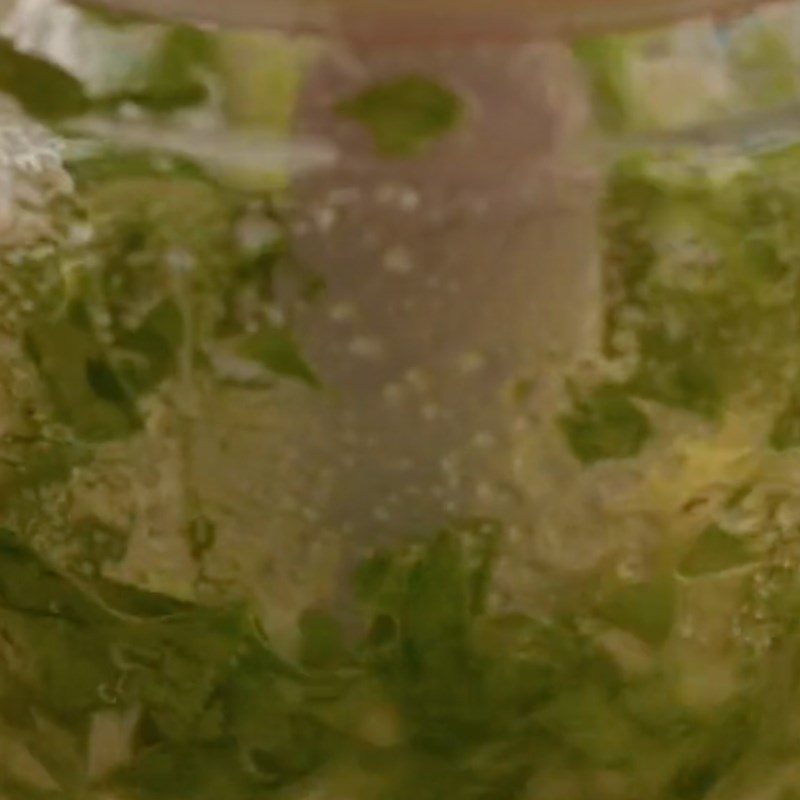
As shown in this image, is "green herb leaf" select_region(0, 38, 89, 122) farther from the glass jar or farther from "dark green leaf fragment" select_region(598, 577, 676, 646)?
"dark green leaf fragment" select_region(598, 577, 676, 646)

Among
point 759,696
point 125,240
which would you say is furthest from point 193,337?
point 759,696

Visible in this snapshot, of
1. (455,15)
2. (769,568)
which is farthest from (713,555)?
(455,15)

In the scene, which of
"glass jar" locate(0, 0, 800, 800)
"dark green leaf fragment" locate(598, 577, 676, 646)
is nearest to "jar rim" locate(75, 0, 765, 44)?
"glass jar" locate(0, 0, 800, 800)

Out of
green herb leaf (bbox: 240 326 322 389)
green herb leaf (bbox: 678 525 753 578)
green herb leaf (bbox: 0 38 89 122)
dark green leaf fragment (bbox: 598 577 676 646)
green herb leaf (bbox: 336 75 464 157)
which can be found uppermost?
green herb leaf (bbox: 336 75 464 157)

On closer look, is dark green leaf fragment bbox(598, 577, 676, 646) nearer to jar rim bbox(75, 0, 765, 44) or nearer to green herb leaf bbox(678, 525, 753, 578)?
green herb leaf bbox(678, 525, 753, 578)

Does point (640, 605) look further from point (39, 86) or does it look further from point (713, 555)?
point (39, 86)

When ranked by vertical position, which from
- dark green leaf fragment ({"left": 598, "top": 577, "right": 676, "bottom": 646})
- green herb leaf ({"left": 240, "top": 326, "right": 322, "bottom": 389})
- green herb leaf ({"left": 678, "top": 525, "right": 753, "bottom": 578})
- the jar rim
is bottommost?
dark green leaf fragment ({"left": 598, "top": 577, "right": 676, "bottom": 646})

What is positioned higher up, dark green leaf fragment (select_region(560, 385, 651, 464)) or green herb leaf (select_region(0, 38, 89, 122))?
green herb leaf (select_region(0, 38, 89, 122))

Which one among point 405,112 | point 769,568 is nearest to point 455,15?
point 405,112

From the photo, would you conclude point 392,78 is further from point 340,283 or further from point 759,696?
point 759,696
